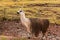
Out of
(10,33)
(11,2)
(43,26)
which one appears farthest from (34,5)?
(43,26)

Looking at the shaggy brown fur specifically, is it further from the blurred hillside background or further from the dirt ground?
the blurred hillside background

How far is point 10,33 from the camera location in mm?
25141

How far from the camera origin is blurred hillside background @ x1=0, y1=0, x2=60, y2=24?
3112cm

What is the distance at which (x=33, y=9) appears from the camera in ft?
111

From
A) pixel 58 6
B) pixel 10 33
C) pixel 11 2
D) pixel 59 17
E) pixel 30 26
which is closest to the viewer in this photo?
pixel 30 26

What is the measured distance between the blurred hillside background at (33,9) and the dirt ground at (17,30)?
5.83 ft

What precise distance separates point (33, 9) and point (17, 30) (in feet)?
26.6

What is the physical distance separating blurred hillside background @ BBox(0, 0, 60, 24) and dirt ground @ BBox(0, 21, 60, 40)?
1779mm

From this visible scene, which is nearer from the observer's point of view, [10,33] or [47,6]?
[10,33]

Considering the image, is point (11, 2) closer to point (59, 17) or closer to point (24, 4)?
point (24, 4)

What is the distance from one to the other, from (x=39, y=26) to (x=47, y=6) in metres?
16.0

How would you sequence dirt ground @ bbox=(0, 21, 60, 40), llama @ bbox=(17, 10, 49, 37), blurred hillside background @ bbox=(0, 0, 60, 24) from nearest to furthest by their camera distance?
1. llama @ bbox=(17, 10, 49, 37)
2. dirt ground @ bbox=(0, 21, 60, 40)
3. blurred hillside background @ bbox=(0, 0, 60, 24)

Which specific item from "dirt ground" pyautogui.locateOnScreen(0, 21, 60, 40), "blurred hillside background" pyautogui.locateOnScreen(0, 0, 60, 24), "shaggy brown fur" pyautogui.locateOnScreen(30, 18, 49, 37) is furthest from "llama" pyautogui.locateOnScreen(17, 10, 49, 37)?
"blurred hillside background" pyautogui.locateOnScreen(0, 0, 60, 24)

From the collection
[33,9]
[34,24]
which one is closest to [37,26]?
[34,24]
